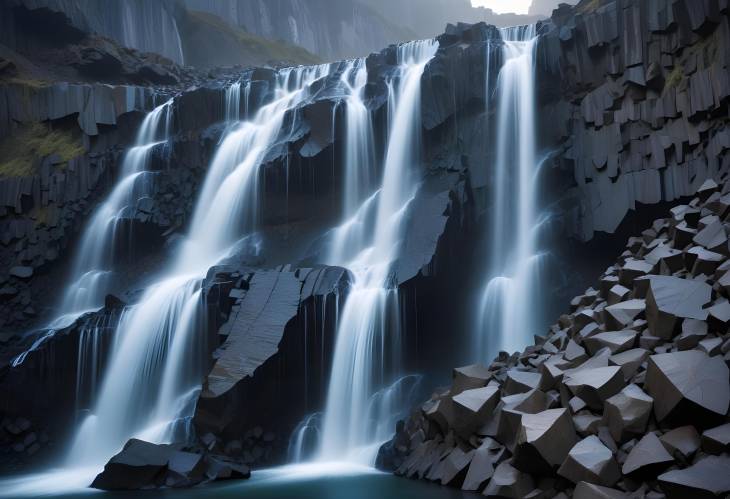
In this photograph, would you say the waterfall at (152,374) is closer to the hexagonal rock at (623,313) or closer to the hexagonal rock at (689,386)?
the hexagonal rock at (623,313)

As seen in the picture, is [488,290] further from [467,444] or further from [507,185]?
[467,444]

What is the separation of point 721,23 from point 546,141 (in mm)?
5653

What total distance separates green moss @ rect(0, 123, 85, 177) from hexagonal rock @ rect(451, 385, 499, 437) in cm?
2055

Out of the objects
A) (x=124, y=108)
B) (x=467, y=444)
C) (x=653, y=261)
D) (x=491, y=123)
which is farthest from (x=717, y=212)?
(x=124, y=108)

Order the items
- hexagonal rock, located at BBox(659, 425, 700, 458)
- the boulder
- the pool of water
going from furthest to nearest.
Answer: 1. the boulder
2. the pool of water
3. hexagonal rock, located at BBox(659, 425, 700, 458)

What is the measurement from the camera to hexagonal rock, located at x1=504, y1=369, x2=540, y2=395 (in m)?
9.30

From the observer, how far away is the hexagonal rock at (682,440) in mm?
6453

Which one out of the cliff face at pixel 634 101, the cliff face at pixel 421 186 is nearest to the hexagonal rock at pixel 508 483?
the cliff face at pixel 421 186

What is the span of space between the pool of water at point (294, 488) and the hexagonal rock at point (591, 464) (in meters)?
1.94

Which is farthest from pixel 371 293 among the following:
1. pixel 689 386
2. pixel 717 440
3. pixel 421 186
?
pixel 717 440

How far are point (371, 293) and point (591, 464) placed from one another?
28.6 feet

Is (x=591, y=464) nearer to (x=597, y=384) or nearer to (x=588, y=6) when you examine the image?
(x=597, y=384)

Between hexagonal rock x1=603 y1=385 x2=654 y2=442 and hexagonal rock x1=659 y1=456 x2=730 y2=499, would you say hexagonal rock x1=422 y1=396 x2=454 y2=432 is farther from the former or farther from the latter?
hexagonal rock x1=659 y1=456 x2=730 y2=499

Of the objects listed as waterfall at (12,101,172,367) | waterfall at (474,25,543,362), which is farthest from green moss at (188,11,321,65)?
waterfall at (474,25,543,362)
